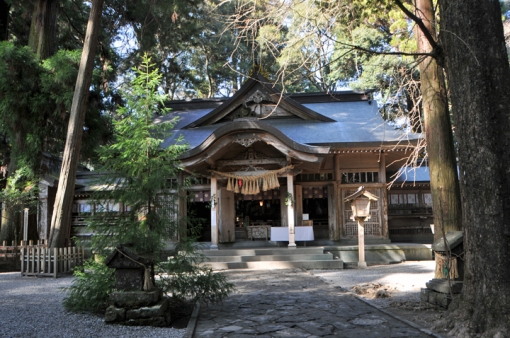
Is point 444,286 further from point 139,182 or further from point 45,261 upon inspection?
point 45,261

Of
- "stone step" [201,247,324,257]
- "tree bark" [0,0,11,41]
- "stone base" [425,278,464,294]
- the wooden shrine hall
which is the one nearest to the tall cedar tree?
"stone base" [425,278,464,294]

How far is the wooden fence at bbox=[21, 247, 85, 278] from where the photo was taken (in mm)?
10773

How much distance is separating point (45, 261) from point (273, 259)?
669 centimetres

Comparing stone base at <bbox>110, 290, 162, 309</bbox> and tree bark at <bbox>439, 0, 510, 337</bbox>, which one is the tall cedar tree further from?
tree bark at <bbox>439, 0, 510, 337</bbox>

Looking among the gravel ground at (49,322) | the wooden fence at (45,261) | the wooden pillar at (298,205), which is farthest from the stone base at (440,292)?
the wooden fence at (45,261)

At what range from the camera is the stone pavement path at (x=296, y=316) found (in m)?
5.12

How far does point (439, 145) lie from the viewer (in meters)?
6.96

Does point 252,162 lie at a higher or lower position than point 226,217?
higher

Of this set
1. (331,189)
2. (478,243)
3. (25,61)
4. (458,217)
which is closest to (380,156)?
(331,189)

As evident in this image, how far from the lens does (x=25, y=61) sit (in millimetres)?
12523

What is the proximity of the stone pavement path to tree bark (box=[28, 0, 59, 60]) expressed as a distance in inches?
442

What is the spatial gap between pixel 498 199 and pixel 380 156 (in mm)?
10622

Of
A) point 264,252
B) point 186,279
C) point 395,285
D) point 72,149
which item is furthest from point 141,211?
point 264,252

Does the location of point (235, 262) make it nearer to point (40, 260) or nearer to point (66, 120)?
point (40, 260)
